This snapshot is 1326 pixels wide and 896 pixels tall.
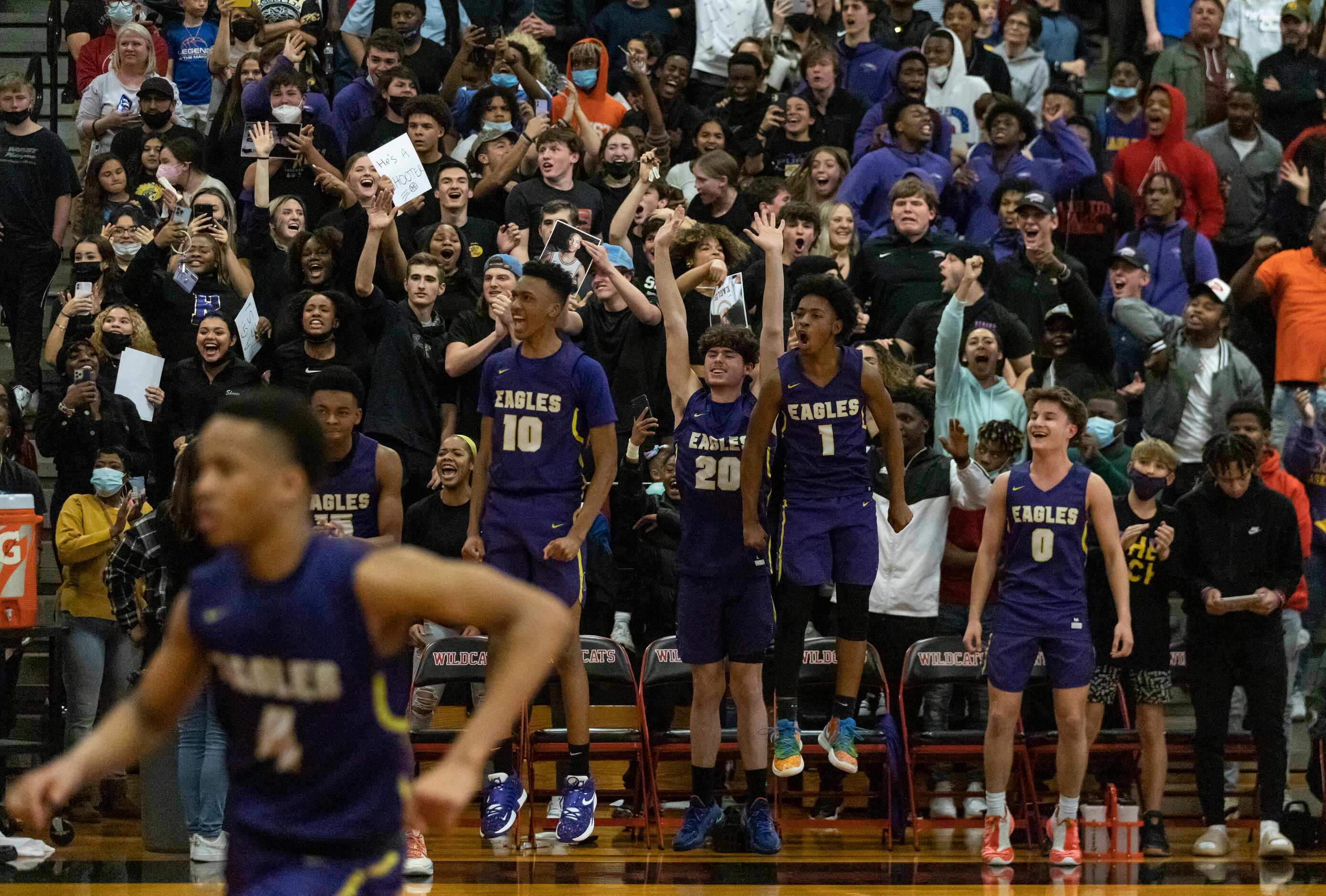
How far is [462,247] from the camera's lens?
405 inches

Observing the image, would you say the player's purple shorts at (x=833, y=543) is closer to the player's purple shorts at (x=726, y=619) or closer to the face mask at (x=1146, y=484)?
the player's purple shorts at (x=726, y=619)

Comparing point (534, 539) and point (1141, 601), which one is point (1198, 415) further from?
point (534, 539)

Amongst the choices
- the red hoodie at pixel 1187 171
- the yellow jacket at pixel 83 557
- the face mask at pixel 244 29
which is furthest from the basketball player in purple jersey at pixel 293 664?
the face mask at pixel 244 29

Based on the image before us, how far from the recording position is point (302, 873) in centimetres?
349

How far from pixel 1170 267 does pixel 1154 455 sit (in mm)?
2785

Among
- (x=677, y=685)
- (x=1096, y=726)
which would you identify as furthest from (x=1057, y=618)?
(x=677, y=685)

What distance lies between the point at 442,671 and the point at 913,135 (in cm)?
527

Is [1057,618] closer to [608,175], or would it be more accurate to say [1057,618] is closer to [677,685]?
[677,685]

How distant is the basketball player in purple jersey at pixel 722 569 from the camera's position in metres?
8.02

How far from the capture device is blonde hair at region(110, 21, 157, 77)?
12352 mm

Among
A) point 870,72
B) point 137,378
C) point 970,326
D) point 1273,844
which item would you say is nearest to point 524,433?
point 137,378

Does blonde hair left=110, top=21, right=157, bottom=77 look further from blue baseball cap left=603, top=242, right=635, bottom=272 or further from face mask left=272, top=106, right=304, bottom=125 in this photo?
blue baseball cap left=603, top=242, right=635, bottom=272

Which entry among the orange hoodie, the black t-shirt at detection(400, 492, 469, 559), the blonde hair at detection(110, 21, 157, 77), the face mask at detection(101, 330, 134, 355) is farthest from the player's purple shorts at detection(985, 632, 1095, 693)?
the blonde hair at detection(110, 21, 157, 77)

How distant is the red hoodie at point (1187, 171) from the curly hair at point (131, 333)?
6.96m
